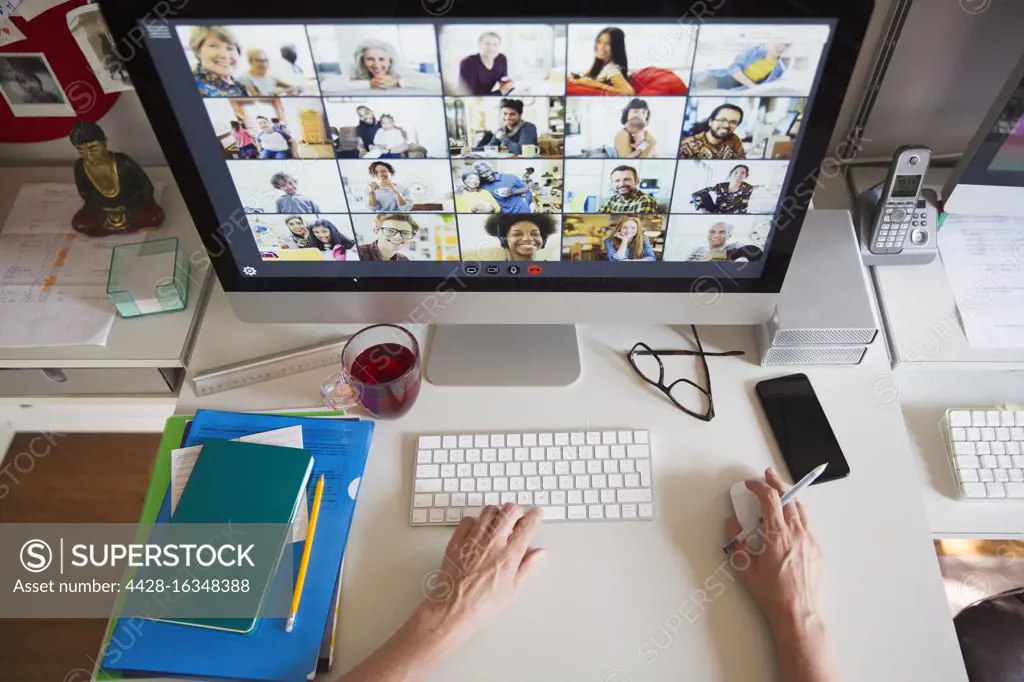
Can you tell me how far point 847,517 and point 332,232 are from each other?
2.46ft

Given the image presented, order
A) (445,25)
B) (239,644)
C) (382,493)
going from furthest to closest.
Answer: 1. (382,493)
2. (239,644)
3. (445,25)

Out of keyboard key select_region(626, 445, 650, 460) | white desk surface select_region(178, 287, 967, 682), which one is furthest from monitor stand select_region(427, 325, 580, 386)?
keyboard key select_region(626, 445, 650, 460)

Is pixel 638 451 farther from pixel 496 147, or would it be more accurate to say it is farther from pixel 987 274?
pixel 987 274

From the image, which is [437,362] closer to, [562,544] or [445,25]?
[562,544]

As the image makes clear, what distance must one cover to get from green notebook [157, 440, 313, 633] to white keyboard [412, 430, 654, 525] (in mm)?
156

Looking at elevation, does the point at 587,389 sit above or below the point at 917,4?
below

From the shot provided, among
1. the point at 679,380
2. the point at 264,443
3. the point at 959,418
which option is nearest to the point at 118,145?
the point at 264,443

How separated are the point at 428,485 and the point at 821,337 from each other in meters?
0.58

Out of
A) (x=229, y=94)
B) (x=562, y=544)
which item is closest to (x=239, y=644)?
(x=562, y=544)

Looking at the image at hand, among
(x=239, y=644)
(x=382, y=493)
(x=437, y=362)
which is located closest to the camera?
(x=239, y=644)

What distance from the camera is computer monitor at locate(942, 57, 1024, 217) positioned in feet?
3.35

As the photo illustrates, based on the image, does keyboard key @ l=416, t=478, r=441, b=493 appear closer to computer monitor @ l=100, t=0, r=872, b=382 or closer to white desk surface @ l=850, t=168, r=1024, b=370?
computer monitor @ l=100, t=0, r=872, b=382

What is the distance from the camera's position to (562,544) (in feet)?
3.09

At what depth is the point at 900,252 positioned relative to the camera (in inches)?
46.8
